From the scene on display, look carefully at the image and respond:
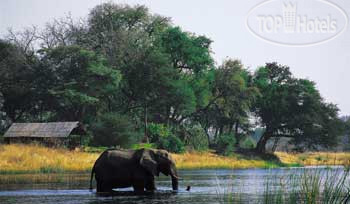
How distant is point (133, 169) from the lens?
3369cm

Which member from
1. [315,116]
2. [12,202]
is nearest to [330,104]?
[315,116]

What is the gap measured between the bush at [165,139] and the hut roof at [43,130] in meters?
13.2

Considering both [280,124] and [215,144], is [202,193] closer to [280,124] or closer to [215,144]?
[215,144]

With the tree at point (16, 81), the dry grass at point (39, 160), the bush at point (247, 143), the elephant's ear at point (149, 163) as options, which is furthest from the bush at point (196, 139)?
the elephant's ear at point (149, 163)

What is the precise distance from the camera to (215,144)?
301 feet

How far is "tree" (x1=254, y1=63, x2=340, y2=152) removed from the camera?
94.9 m

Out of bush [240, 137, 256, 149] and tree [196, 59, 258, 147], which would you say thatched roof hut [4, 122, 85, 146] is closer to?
tree [196, 59, 258, 147]

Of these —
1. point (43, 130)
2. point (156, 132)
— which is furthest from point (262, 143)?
point (43, 130)

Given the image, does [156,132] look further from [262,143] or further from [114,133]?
[262,143]

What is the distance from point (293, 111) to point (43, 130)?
4229 cm

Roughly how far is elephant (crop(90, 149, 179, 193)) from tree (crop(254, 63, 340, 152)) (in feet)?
205

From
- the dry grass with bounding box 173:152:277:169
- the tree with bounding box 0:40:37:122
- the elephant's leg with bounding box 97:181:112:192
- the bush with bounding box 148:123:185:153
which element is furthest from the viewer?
the tree with bounding box 0:40:37:122

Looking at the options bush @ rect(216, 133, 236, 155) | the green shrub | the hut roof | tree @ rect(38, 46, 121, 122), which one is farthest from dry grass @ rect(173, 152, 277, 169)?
tree @ rect(38, 46, 121, 122)

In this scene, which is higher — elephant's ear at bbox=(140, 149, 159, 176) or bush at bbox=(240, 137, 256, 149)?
bush at bbox=(240, 137, 256, 149)
